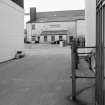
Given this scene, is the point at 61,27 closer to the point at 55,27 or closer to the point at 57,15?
the point at 55,27

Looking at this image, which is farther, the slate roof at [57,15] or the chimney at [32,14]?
the chimney at [32,14]

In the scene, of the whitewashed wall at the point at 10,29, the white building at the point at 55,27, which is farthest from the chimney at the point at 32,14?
the whitewashed wall at the point at 10,29

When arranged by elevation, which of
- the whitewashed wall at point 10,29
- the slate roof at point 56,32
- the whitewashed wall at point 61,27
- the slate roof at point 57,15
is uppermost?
the slate roof at point 57,15

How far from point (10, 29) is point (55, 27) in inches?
882

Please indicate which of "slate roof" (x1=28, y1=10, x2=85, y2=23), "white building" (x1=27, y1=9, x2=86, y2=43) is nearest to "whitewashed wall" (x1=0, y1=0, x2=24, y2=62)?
"white building" (x1=27, y1=9, x2=86, y2=43)

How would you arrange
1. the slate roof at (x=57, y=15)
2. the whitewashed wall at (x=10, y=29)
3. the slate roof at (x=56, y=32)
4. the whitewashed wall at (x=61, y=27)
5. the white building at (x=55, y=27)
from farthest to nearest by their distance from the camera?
the slate roof at (x=57, y=15)
the slate roof at (x=56, y=32)
the white building at (x=55, y=27)
the whitewashed wall at (x=61, y=27)
the whitewashed wall at (x=10, y=29)

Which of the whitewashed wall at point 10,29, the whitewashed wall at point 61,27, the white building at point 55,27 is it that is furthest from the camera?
the white building at point 55,27

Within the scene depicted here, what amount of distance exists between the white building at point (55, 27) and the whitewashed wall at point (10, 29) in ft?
60.7

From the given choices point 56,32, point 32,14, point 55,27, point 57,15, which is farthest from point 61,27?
point 32,14

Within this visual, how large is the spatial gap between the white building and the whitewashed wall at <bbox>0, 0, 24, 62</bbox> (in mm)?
18487

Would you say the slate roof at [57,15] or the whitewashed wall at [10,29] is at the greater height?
the slate roof at [57,15]

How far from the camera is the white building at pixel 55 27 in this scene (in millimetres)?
29244

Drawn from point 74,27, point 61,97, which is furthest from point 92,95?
point 74,27

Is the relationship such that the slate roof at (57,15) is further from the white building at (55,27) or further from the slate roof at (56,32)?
the slate roof at (56,32)
